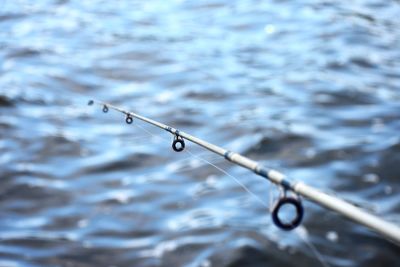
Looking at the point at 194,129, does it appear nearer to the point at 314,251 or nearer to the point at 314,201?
the point at 314,251

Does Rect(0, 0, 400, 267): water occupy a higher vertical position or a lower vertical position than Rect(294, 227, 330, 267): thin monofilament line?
higher

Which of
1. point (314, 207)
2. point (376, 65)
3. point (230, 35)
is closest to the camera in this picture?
point (314, 207)

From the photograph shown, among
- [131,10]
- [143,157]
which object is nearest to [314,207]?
[143,157]

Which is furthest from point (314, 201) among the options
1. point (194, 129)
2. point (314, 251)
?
point (194, 129)

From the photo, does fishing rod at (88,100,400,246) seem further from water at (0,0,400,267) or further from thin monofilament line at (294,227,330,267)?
water at (0,0,400,267)

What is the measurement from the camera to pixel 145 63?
35.9ft

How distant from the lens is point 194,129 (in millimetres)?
8312

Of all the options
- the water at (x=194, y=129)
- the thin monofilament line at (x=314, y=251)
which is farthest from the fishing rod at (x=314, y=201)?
the water at (x=194, y=129)

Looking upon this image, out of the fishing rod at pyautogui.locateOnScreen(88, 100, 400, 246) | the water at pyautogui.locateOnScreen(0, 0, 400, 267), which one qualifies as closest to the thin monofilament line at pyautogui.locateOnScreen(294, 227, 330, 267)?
the water at pyautogui.locateOnScreen(0, 0, 400, 267)

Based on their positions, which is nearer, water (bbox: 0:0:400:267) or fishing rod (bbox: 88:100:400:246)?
fishing rod (bbox: 88:100:400:246)

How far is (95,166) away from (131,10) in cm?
733

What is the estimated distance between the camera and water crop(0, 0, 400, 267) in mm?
5895

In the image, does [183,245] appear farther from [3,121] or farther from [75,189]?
[3,121]

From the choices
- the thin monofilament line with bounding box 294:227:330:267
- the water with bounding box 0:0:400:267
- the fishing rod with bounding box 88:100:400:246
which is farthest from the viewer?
the water with bounding box 0:0:400:267
